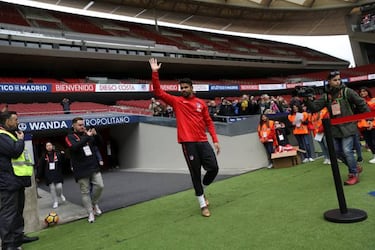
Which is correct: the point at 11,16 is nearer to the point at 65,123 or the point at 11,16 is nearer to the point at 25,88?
the point at 25,88

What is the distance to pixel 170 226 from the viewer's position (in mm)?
4535

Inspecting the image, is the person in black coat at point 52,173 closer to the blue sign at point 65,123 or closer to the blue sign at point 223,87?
the blue sign at point 65,123

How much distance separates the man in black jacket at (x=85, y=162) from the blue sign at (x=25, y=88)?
42.2 ft

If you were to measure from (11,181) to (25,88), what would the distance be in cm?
1481

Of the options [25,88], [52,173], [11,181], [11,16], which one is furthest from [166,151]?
[11,16]

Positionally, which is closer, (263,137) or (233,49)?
(263,137)

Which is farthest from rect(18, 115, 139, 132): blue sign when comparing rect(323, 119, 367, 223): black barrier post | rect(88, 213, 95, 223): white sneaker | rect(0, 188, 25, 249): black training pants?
rect(323, 119, 367, 223): black barrier post

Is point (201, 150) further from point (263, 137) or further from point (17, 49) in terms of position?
point (17, 49)

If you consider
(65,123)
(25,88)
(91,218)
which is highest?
(25,88)

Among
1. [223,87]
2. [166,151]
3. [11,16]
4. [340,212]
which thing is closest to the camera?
[340,212]

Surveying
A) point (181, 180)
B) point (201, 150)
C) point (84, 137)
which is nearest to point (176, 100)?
point (201, 150)

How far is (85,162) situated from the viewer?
554 centimetres

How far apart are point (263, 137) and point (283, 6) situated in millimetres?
27329

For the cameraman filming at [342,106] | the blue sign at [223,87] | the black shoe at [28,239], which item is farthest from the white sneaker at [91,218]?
the blue sign at [223,87]
